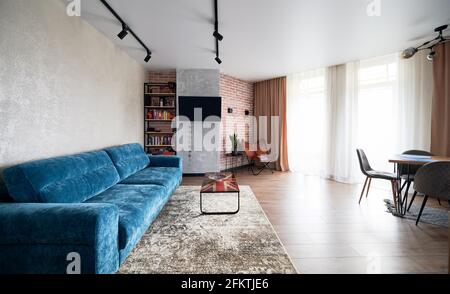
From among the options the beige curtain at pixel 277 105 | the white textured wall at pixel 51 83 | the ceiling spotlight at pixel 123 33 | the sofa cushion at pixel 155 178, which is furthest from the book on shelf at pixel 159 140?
the beige curtain at pixel 277 105

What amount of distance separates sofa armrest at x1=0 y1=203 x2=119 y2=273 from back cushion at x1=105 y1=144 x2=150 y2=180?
→ 139 cm

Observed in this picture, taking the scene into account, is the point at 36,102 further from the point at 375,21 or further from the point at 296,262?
the point at 375,21

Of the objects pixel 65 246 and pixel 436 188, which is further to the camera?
pixel 436 188

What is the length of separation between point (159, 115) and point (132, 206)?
321cm

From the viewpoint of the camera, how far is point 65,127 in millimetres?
2129

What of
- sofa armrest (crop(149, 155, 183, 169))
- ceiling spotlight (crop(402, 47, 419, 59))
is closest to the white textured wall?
sofa armrest (crop(149, 155, 183, 169))

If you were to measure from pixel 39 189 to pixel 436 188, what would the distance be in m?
3.84

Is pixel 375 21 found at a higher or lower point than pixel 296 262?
higher

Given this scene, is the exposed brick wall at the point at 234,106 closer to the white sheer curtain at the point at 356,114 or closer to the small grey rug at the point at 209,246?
the white sheer curtain at the point at 356,114

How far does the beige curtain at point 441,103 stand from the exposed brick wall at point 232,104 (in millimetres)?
3952

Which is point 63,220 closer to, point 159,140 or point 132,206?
point 132,206

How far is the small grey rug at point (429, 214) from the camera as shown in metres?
2.36
